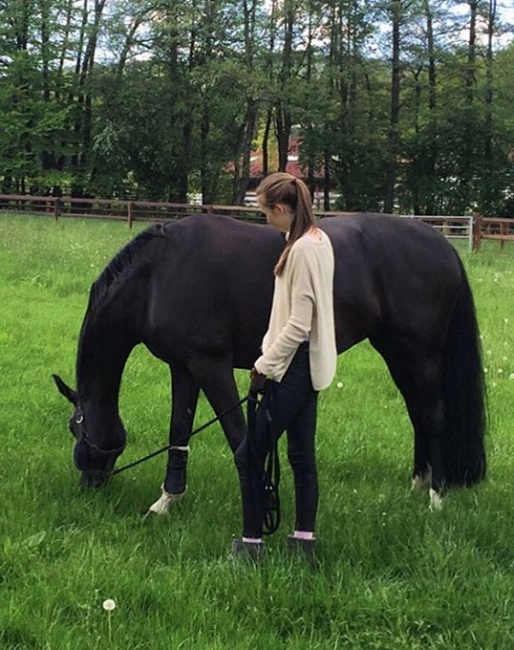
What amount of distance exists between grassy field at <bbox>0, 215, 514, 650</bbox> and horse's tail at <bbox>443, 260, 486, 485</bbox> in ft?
0.53

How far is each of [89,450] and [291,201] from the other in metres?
1.92

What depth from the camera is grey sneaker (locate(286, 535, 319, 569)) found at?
324 cm

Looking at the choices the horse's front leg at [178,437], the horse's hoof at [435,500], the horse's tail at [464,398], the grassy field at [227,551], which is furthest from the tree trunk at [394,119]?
the horse's front leg at [178,437]

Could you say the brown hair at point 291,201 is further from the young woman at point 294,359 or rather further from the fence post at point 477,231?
the fence post at point 477,231

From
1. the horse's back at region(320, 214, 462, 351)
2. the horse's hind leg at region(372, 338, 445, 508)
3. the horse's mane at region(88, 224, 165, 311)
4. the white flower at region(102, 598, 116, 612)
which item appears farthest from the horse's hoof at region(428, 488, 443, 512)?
the horse's mane at region(88, 224, 165, 311)

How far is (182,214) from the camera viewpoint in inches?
1032

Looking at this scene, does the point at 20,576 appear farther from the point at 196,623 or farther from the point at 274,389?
the point at 274,389

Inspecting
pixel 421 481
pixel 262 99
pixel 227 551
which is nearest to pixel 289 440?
pixel 227 551

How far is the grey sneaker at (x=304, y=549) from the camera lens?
10.6ft

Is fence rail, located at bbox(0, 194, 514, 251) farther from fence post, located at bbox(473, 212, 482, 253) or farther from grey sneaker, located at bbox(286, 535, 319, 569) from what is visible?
grey sneaker, located at bbox(286, 535, 319, 569)

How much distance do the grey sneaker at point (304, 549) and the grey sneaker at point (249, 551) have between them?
0.41 ft

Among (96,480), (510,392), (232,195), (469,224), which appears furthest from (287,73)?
(96,480)

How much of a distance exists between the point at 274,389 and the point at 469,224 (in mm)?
16934

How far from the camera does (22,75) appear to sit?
3588 cm
